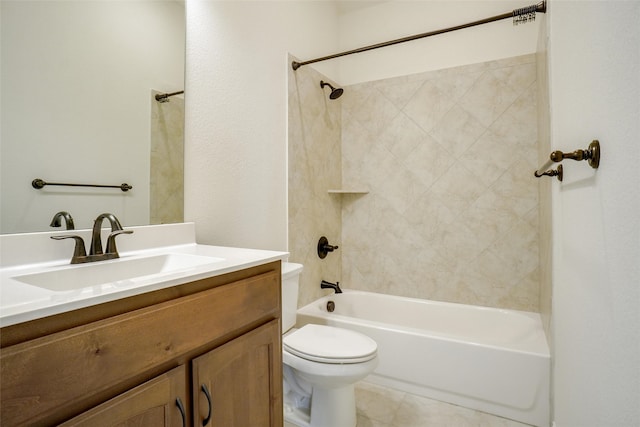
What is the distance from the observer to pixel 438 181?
244 cm

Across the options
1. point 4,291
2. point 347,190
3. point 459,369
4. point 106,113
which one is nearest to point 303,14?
point 347,190

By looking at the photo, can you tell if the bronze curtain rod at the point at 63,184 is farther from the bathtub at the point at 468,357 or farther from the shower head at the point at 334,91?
the shower head at the point at 334,91

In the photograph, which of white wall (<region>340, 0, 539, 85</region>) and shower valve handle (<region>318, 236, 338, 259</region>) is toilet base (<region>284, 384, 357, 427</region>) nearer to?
shower valve handle (<region>318, 236, 338, 259</region>)

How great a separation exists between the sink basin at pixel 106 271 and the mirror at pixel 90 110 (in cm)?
22

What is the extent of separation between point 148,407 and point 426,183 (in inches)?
88.2

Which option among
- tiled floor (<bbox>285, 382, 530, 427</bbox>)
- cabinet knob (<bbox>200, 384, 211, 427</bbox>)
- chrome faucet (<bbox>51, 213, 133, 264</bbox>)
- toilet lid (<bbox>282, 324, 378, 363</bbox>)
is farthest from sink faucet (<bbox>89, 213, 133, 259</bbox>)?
tiled floor (<bbox>285, 382, 530, 427</bbox>)

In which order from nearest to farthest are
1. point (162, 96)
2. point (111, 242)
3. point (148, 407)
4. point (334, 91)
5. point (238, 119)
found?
point (148, 407) → point (111, 242) → point (162, 96) → point (238, 119) → point (334, 91)

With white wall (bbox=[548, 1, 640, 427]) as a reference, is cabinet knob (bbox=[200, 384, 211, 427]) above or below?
below

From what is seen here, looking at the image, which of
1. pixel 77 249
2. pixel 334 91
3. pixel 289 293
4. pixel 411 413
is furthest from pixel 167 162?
pixel 411 413

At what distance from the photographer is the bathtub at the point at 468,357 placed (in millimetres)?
1631

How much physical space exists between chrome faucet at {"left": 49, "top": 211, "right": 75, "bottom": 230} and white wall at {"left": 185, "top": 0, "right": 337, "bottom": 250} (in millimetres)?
483

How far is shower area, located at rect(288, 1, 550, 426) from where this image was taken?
2.17 meters

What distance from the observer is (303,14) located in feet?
7.43

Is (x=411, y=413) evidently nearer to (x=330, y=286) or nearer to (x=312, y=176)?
(x=330, y=286)
